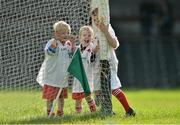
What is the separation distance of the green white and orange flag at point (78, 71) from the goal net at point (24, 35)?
2.31 feet

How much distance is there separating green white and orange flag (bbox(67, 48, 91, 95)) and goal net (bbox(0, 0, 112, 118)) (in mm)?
705

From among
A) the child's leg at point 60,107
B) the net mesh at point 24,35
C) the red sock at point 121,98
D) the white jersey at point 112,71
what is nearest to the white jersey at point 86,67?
the white jersey at point 112,71

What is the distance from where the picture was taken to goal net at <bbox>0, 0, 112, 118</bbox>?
53.3 feet

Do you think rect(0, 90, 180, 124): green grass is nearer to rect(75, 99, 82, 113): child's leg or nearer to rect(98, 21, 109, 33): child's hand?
rect(75, 99, 82, 113): child's leg

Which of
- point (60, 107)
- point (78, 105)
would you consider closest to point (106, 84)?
point (78, 105)

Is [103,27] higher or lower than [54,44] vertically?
higher

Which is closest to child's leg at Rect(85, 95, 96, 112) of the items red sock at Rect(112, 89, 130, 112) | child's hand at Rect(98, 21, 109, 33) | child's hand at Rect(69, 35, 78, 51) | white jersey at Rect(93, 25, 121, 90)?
white jersey at Rect(93, 25, 121, 90)

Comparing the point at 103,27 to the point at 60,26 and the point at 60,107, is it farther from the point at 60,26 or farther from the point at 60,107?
the point at 60,107

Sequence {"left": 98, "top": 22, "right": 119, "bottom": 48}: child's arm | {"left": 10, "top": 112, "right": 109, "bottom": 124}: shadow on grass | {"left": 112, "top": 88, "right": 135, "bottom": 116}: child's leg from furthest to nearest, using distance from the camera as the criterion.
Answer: {"left": 112, "top": 88, "right": 135, "bottom": 116}: child's leg → {"left": 98, "top": 22, "right": 119, "bottom": 48}: child's arm → {"left": 10, "top": 112, "right": 109, "bottom": 124}: shadow on grass

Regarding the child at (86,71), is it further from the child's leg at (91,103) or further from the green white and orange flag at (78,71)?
the green white and orange flag at (78,71)

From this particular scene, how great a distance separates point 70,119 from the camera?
15.0 m

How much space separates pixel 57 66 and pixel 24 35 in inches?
38.9

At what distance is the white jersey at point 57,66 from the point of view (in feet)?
51.6

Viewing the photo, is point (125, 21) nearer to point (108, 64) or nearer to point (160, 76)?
point (160, 76)
